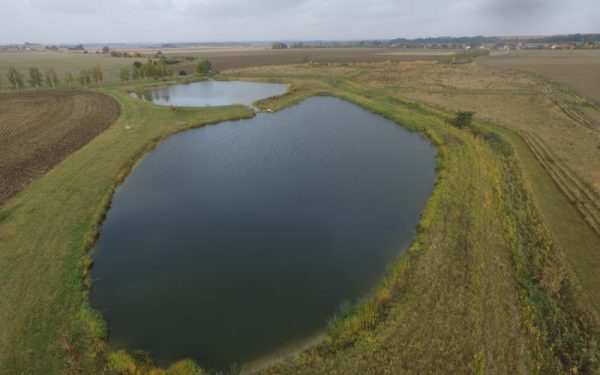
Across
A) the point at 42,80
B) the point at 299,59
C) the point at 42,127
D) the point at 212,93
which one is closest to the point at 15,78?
the point at 42,80

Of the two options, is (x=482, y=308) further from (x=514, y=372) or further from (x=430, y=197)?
(x=430, y=197)

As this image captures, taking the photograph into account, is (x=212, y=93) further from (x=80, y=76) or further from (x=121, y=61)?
(x=121, y=61)

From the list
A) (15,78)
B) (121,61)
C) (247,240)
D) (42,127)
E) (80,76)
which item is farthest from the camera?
(121,61)

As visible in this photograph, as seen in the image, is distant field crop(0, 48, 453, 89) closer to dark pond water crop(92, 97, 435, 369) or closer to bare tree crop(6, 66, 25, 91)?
bare tree crop(6, 66, 25, 91)

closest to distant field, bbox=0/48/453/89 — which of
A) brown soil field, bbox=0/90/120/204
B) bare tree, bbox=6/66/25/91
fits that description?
bare tree, bbox=6/66/25/91

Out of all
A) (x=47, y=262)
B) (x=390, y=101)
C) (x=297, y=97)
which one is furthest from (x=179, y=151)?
(x=390, y=101)

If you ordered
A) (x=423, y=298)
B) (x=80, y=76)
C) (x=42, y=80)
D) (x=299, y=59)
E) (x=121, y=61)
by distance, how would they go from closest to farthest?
(x=423, y=298), (x=42, y=80), (x=80, y=76), (x=121, y=61), (x=299, y=59)
